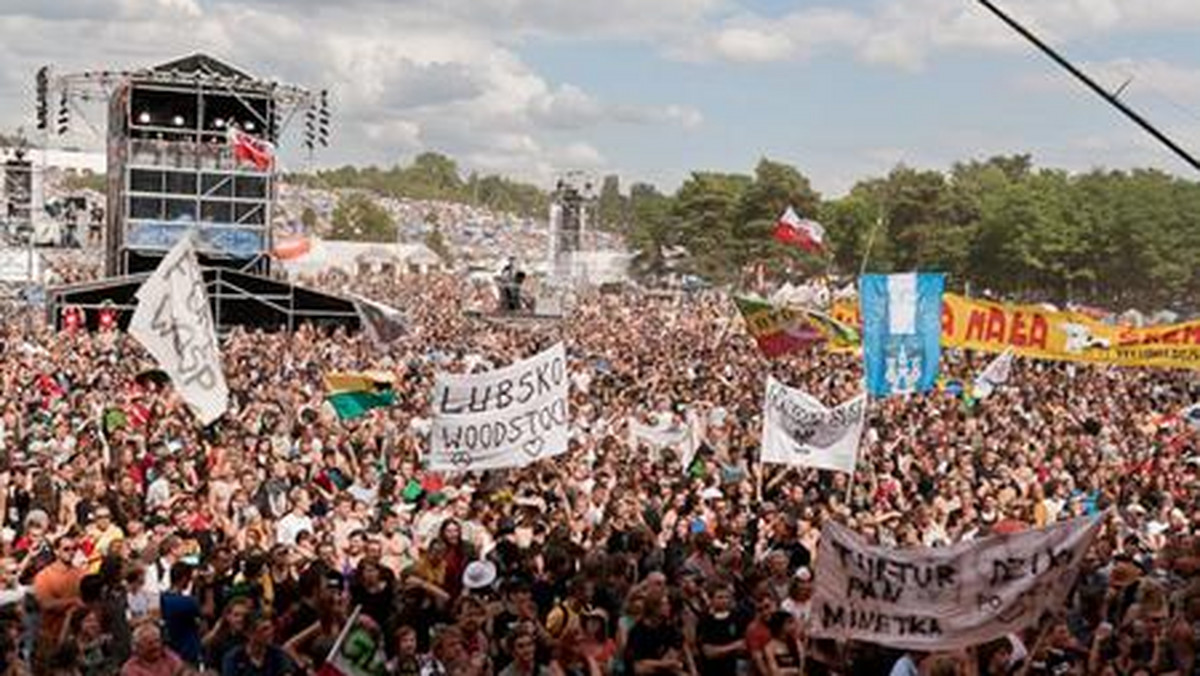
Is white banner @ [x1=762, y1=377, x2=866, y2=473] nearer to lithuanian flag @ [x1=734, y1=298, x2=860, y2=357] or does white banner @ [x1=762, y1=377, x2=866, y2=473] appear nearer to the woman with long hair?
lithuanian flag @ [x1=734, y1=298, x2=860, y2=357]

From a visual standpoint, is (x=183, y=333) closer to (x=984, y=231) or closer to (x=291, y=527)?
(x=291, y=527)

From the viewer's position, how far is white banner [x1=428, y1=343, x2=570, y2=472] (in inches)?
622

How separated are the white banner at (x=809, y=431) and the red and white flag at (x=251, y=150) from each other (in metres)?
30.3

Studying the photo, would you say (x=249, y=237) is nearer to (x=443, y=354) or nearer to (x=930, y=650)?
(x=443, y=354)

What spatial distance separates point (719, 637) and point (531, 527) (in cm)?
397

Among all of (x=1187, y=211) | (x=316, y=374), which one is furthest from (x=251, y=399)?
(x=1187, y=211)

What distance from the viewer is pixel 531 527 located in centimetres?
1362

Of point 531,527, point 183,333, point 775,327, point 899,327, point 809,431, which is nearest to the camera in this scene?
point 531,527

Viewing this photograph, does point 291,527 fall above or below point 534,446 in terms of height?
below

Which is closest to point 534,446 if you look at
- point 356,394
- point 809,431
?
point 809,431

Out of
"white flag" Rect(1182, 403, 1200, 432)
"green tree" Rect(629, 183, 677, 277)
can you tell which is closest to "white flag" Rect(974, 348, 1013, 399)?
"white flag" Rect(1182, 403, 1200, 432)

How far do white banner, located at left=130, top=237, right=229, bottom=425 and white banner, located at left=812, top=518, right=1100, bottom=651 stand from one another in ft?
27.6

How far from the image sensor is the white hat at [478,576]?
10828 millimetres

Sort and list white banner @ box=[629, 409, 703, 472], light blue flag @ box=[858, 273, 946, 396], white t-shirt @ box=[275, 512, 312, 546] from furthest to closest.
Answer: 1. light blue flag @ box=[858, 273, 946, 396]
2. white banner @ box=[629, 409, 703, 472]
3. white t-shirt @ box=[275, 512, 312, 546]
